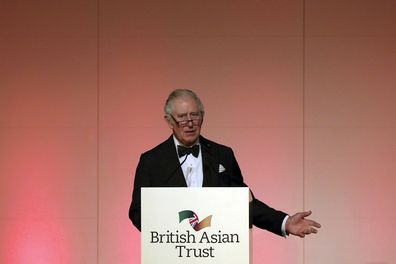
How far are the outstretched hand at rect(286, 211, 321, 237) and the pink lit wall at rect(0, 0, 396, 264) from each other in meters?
1.88

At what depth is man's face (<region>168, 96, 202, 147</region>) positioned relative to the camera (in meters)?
2.83

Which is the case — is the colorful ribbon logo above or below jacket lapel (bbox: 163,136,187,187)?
below

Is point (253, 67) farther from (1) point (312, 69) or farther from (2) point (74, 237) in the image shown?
(2) point (74, 237)

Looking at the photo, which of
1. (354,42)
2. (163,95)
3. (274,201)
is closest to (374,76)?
(354,42)

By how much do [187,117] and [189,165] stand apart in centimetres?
26

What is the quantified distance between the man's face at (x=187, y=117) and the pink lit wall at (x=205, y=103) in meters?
1.79

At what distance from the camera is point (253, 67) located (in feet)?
15.3

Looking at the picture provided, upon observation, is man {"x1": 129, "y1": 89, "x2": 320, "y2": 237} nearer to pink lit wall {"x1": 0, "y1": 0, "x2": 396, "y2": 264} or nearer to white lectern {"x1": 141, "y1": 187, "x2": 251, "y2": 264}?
white lectern {"x1": 141, "y1": 187, "x2": 251, "y2": 264}

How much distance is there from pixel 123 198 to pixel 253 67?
1.35 meters

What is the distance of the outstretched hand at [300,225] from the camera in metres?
2.72

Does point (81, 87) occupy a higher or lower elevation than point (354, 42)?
lower

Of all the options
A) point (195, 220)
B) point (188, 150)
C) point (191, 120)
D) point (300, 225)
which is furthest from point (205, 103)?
point (195, 220)

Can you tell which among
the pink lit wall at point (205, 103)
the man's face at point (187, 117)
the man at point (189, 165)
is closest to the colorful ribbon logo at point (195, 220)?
the man at point (189, 165)

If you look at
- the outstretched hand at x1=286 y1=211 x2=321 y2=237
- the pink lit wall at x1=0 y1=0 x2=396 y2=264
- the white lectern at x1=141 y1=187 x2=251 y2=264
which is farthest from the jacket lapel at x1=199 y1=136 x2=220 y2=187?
the pink lit wall at x1=0 y1=0 x2=396 y2=264
